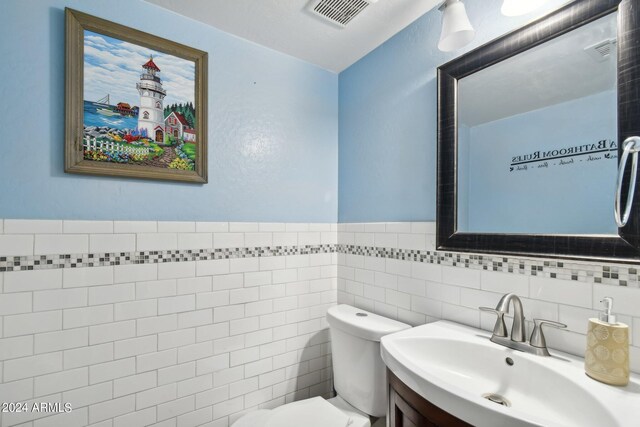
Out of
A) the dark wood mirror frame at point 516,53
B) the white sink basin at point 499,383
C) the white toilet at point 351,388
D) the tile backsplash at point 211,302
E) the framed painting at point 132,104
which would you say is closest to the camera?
the white sink basin at point 499,383

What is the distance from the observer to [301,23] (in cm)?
150

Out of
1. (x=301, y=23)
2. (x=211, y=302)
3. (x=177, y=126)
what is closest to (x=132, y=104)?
(x=177, y=126)

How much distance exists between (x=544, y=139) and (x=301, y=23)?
1222 millimetres

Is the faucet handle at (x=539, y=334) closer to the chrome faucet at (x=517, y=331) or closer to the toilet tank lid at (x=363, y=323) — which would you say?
the chrome faucet at (x=517, y=331)

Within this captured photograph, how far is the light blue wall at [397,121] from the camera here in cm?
139

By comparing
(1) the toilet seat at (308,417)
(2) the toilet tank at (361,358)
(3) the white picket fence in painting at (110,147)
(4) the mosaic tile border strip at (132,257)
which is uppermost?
(3) the white picket fence in painting at (110,147)

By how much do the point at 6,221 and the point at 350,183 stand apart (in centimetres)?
Result: 160

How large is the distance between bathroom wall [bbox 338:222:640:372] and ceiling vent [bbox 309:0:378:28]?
41.4 inches

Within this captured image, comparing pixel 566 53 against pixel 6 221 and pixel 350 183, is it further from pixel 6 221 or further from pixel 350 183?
pixel 6 221

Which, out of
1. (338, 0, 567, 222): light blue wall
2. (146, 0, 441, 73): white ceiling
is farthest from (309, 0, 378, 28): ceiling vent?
(338, 0, 567, 222): light blue wall

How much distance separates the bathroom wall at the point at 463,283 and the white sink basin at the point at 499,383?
0.10 m

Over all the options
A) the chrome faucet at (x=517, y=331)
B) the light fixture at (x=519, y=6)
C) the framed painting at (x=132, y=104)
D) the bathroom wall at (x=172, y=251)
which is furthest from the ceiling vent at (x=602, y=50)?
the framed painting at (x=132, y=104)

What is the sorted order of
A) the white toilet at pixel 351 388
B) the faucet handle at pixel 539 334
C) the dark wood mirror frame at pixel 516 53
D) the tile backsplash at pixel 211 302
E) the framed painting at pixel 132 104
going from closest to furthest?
the dark wood mirror frame at pixel 516 53, the faucet handle at pixel 539 334, the tile backsplash at pixel 211 302, the framed painting at pixel 132 104, the white toilet at pixel 351 388

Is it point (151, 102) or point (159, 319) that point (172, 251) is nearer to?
point (159, 319)
